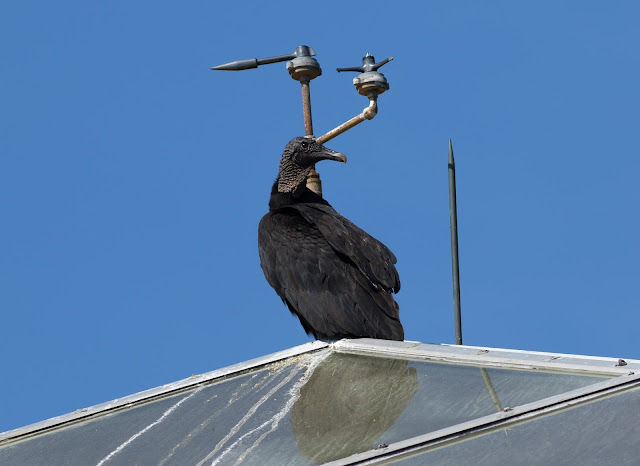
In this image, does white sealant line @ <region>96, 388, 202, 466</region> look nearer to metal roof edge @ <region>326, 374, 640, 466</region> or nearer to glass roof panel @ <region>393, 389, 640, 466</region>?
metal roof edge @ <region>326, 374, 640, 466</region>

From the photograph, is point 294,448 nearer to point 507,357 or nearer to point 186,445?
point 186,445

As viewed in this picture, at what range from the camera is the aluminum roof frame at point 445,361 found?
2.83 meters

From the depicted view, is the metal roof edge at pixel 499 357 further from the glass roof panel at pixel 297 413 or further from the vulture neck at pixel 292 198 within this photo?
the vulture neck at pixel 292 198

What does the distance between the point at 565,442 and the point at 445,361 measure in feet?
3.21

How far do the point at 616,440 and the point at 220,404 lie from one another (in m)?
1.50

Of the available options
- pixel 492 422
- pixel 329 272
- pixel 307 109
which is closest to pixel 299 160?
pixel 307 109

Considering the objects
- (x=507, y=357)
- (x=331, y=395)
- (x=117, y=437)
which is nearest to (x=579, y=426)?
(x=507, y=357)

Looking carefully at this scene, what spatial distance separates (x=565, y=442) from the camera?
2.67m

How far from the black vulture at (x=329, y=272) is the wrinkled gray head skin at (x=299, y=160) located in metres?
0.58

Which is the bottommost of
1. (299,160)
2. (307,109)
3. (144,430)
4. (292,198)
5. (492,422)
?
(144,430)

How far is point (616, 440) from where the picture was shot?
2637 millimetres

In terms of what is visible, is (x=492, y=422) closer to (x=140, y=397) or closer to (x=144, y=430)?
(x=144, y=430)

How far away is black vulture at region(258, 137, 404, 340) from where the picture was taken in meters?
5.34

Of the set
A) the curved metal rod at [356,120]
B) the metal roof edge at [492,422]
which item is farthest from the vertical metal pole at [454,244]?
the metal roof edge at [492,422]
